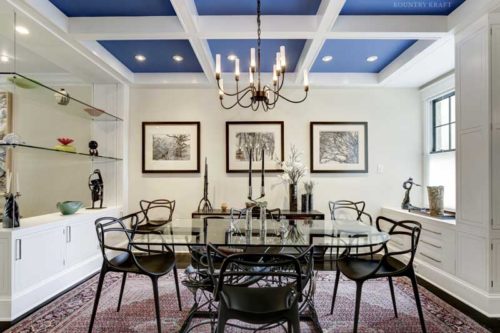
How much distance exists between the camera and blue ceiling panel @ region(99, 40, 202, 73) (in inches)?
124

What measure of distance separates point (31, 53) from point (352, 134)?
4.23 meters

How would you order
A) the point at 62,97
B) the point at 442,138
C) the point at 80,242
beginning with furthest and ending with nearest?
the point at 442,138 → the point at 62,97 → the point at 80,242

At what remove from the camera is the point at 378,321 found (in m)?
2.27

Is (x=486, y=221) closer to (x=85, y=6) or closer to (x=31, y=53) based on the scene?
(x=85, y=6)

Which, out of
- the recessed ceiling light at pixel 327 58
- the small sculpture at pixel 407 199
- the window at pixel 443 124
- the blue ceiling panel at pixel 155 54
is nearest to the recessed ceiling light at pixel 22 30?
the blue ceiling panel at pixel 155 54

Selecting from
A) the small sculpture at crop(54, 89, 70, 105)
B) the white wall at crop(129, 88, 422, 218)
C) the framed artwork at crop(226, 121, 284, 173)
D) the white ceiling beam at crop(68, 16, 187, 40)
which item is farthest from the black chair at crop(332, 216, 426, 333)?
the small sculpture at crop(54, 89, 70, 105)

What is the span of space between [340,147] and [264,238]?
2.57m

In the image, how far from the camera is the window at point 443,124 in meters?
3.73

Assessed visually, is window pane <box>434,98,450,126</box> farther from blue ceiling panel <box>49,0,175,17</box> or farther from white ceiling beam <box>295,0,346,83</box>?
blue ceiling panel <box>49,0,175,17</box>

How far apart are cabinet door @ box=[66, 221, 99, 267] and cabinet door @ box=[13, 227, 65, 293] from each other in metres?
0.10

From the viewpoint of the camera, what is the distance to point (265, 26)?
2.69 metres

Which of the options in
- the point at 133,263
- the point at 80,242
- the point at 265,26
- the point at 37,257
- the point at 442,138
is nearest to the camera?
the point at 133,263

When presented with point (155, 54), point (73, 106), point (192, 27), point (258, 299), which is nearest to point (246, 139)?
point (155, 54)

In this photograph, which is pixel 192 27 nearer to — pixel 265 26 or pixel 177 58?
pixel 265 26
